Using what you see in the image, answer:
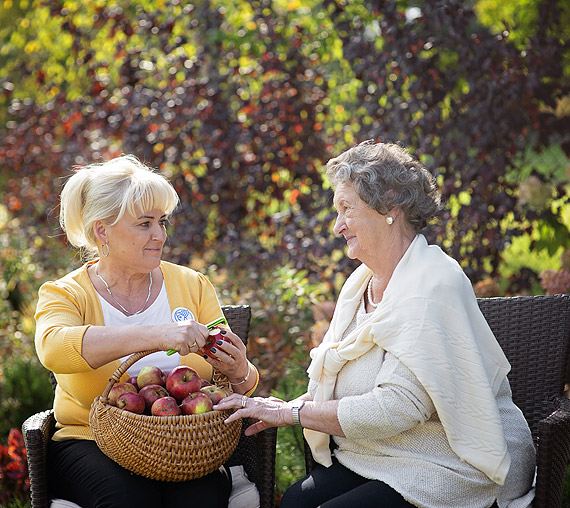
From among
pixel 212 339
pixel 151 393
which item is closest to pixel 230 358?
pixel 212 339

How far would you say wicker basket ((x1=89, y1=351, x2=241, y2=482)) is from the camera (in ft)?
6.79

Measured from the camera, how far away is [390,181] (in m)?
2.36

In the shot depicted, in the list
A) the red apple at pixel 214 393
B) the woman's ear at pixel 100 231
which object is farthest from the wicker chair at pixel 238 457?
the woman's ear at pixel 100 231

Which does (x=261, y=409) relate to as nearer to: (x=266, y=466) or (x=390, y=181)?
(x=266, y=466)

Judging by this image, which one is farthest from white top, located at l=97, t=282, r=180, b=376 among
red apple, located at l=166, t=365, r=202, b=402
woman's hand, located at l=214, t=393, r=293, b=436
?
woman's hand, located at l=214, t=393, r=293, b=436

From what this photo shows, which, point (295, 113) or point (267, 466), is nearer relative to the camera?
point (267, 466)

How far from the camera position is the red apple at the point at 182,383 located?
87.4 inches

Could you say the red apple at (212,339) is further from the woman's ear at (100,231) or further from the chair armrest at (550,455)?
the chair armrest at (550,455)

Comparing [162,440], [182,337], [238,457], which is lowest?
[238,457]

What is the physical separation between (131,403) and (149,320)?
52 centimetres

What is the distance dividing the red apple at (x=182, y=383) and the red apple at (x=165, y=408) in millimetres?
75

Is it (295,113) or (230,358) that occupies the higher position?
(295,113)

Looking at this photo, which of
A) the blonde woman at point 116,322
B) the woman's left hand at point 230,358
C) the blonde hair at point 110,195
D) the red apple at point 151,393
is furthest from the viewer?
the blonde hair at point 110,195

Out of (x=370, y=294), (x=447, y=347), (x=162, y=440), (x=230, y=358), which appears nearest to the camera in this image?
(x=162, y=440)
